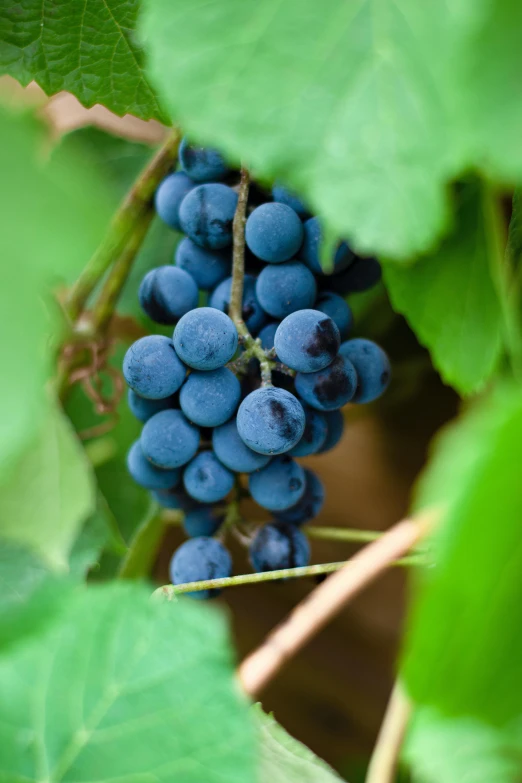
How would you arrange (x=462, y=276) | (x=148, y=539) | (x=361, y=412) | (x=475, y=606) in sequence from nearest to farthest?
(x=475, y=606)
(x=462, y=276)
(x=148, y=539)
(x=361, y=412)

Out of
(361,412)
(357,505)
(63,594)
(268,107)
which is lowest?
(357,505)

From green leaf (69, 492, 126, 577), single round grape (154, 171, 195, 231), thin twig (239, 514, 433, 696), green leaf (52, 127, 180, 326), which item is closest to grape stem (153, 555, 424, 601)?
thin twig (239, 514, 433, 696)

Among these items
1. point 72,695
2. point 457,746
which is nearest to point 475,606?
point 457,746

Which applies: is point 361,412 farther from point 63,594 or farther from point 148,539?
point 63,594

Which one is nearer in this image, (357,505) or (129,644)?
(129,644)

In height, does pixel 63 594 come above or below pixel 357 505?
above

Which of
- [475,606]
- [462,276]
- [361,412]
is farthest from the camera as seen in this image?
[361,412]

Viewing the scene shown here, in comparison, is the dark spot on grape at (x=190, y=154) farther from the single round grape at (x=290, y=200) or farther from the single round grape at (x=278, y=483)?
the single round grape at (x=278, y=483)
